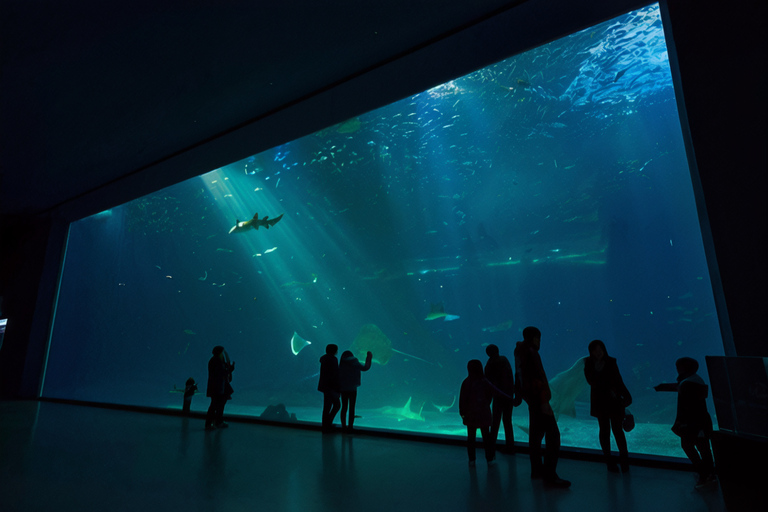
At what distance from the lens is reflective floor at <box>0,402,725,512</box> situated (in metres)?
2.70

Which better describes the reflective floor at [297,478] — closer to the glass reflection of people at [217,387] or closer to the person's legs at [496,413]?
the person's legs at [496,413]

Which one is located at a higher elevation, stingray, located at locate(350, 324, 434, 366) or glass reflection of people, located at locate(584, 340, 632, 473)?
stingray, located at locate(350, 324, 434, 366)

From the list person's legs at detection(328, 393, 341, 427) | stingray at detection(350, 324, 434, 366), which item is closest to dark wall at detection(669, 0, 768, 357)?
person's legs at detection(328, 393, 341, 427)

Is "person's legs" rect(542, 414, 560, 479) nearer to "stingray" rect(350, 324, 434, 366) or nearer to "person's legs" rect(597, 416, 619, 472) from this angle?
"person's legs" rect(597, 416, 619, 472)

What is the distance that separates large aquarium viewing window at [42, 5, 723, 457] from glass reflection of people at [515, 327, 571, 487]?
1710cm

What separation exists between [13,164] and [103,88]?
436 centimetres

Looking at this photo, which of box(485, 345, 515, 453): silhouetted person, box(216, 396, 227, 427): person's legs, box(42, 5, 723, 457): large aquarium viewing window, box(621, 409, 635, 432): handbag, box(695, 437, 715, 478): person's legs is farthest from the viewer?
box(42, 5, 723, 457): large aquarium viewing window

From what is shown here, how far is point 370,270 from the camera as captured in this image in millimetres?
42344

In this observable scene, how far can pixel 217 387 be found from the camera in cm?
600

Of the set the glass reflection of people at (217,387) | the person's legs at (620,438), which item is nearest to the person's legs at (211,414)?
the glass reflection of people at (217,387)

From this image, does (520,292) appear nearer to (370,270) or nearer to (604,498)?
(370,270)

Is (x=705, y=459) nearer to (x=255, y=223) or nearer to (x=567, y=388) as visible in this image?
(x=567, y=388)

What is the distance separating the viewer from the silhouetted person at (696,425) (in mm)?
3061

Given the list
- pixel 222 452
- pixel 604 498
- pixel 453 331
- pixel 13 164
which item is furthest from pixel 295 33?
pixel 453 331
